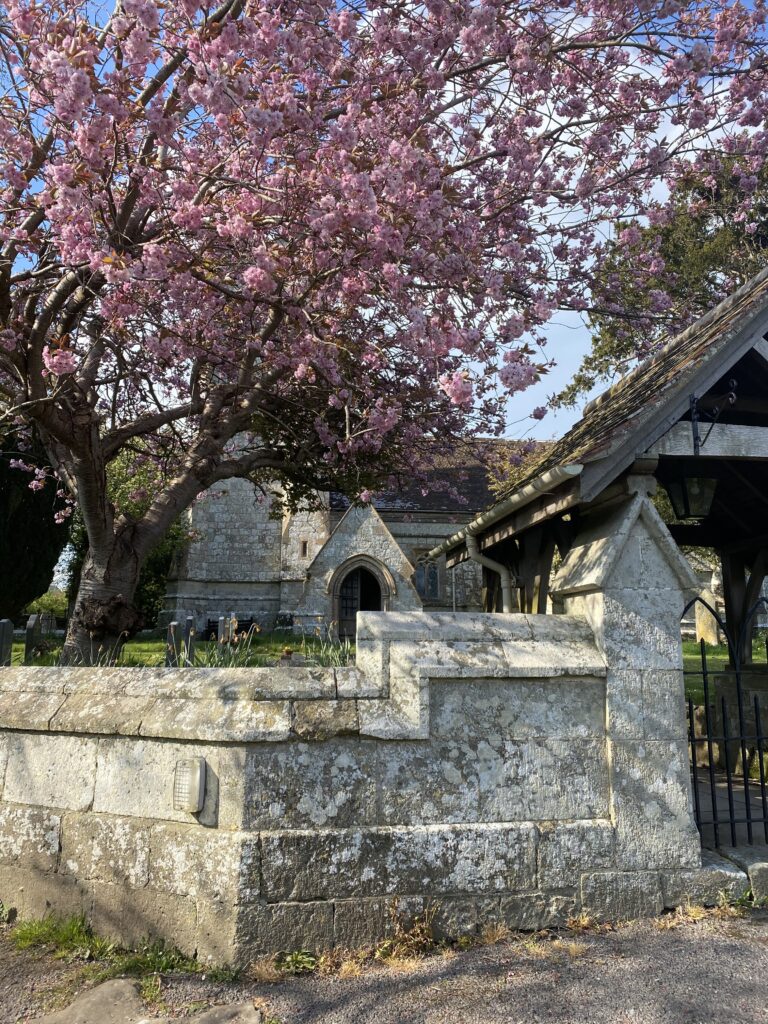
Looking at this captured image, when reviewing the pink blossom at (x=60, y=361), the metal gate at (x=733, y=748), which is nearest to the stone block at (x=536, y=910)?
the metal gate at (x=733, y=748)

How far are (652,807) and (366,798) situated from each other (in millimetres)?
1709

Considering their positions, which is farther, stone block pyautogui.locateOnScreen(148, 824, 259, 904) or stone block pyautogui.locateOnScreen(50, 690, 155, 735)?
stone block pyautogui.locateOnScreen(50, 690, 155, 735)

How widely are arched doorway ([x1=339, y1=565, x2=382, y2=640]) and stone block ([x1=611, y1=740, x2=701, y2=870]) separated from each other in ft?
64.8

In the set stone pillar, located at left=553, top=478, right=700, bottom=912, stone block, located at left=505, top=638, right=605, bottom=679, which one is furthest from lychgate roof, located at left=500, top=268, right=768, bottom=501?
stone block, located at left=505, top=638, right=605, bottom=679

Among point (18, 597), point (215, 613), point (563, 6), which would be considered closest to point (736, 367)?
point (563, 6)

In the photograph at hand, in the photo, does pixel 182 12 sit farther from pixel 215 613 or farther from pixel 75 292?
pixel 215 613

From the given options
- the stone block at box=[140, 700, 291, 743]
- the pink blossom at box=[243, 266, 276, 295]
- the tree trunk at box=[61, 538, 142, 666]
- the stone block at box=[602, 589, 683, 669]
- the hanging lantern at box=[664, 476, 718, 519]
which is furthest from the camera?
the tree trunk at box=[61, 538, 142, 666]

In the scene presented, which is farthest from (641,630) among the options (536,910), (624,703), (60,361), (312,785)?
(60,361)

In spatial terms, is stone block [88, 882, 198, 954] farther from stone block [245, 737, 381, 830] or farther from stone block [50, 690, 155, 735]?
stone block [50, 690, 155, 735]

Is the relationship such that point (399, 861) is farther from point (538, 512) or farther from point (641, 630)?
point (538, 512)

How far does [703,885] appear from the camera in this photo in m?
4.25

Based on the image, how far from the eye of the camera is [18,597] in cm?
1622

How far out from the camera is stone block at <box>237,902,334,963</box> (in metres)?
3.76

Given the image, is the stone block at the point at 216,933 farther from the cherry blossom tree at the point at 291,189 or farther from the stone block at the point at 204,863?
the cherry blossom tree at the point at 291,189
